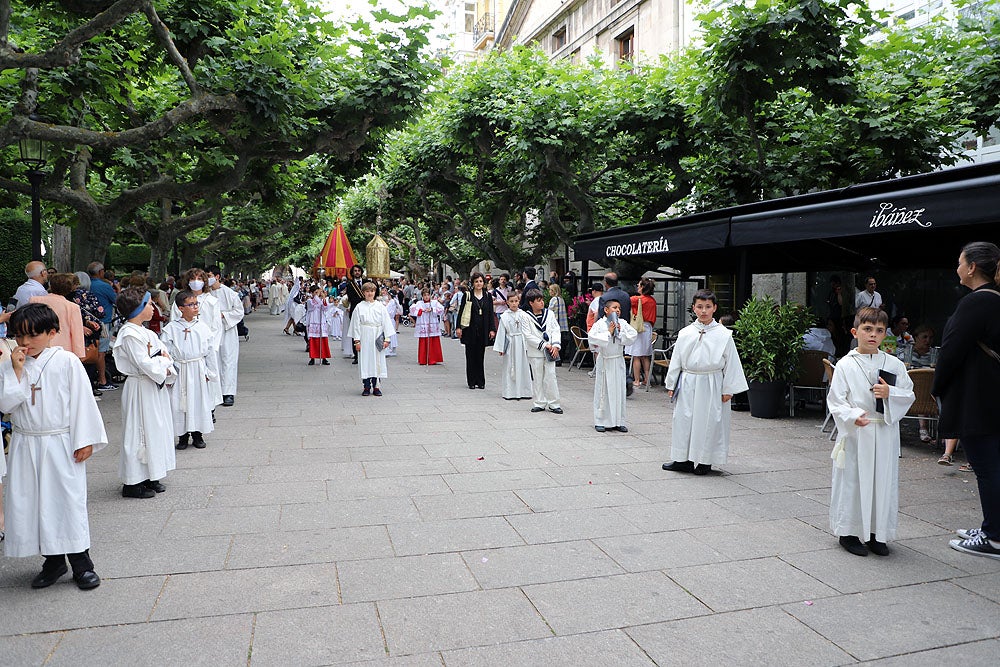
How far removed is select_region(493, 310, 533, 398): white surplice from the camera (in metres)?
11.0

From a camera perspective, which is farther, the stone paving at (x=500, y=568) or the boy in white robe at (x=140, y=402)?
the boy in white robe at (x=140, y=402)

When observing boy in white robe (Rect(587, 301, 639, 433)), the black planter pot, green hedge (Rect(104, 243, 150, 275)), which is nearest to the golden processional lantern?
green hedge (Rect(104, 243, 150, 275))

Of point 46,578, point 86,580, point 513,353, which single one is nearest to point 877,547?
point 86,580

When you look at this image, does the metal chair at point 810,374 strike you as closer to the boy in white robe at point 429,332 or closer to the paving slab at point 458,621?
the paving slab at point 458,621

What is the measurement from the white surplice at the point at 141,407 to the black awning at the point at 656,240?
282 inches

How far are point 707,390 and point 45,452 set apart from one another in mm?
5022

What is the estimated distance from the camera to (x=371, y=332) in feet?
38.0

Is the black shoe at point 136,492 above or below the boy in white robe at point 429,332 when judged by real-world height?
below

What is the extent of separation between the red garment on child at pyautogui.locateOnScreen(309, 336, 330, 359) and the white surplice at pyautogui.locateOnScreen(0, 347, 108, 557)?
1188 cm

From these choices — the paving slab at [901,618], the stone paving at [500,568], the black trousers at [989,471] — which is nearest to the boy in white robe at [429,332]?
the stone paving at [500,568]

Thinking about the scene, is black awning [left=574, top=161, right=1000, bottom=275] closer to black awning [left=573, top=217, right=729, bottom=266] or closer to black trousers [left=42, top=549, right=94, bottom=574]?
black awning [left=573, top=217, right=729, bottom=266]

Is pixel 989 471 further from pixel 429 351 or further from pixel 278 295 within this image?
pixel 278 295

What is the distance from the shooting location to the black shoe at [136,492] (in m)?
5.80

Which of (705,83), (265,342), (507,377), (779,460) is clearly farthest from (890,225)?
(265,342)
